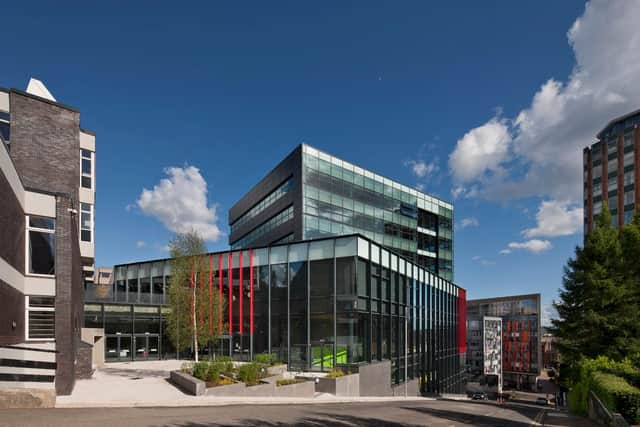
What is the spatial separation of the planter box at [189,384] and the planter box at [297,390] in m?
4.22

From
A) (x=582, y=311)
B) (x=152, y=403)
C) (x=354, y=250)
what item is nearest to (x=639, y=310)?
(x=582, y=311)

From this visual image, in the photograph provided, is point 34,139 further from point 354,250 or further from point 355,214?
point 355,214

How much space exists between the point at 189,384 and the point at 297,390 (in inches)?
231

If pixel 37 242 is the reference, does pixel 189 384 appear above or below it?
below

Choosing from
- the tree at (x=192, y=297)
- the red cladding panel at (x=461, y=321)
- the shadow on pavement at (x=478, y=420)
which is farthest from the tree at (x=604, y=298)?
the red cladding panel at (x=461, y=321)

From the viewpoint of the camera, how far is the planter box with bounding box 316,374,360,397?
2644 centimetres

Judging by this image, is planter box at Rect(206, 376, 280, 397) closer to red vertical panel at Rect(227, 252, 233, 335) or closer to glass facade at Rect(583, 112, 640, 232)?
red vertical panel at Rect(227, 252, 233, 335)

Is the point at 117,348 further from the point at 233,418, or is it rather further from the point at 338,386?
the point at 233,418

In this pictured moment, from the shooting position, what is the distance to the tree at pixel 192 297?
3316 cm

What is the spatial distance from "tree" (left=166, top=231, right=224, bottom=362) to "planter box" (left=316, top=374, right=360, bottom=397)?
10226mm

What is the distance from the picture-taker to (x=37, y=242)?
1853 centimetres

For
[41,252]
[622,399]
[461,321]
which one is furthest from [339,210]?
[622,399]

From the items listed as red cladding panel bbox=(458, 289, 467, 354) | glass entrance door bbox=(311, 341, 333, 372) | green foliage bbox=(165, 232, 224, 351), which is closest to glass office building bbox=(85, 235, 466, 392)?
glass entrance door bbox=(311, 341, 333, 372)

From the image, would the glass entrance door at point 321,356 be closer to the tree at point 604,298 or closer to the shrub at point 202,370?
the shrub at point 202,370
